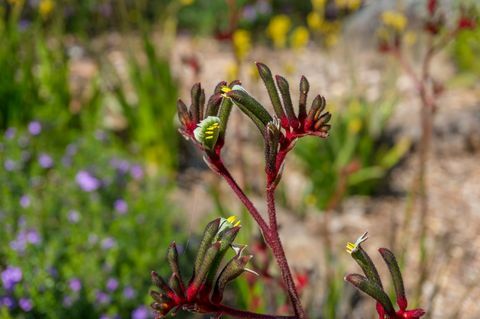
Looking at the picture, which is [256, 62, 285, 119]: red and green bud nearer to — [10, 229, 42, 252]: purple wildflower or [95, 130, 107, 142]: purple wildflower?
[10, 229, 42, 252]: purple wildflower

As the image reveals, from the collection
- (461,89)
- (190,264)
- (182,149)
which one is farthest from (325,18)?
(190,264)

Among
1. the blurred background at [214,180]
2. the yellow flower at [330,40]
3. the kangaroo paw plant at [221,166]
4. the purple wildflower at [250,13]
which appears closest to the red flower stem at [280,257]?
the kangaroo paw plant at [221,166]

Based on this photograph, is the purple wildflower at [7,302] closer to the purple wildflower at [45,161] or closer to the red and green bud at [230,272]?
the purple wildflower at [45,161]

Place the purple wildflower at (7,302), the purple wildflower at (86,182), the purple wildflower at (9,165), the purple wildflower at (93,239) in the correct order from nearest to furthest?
1. the purple wildflower at (7,302)
2. the purple wildflower at (93,239)
3. the purple wildflower at (86,182)
4. the purple wildflower at (9,165)

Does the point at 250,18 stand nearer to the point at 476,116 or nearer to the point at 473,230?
the point at 476,116

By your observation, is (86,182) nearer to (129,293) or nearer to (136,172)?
(136,172)

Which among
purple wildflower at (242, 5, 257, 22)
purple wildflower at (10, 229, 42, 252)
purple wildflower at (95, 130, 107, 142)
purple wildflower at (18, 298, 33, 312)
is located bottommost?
purple wildflower at (18, 298, 33, 312)

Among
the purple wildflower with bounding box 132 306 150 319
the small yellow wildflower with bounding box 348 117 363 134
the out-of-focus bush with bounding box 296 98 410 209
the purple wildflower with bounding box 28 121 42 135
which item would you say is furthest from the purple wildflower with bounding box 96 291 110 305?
the small yellow wildflower with bounding box 348 117 363 134
